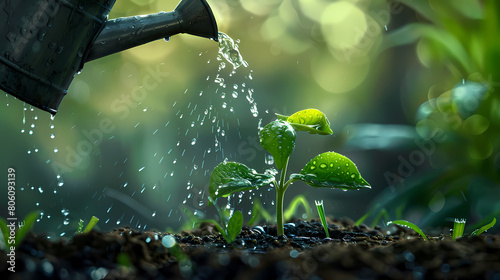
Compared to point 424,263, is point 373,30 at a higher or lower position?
higher

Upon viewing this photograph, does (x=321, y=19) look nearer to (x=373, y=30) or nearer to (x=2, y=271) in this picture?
(x=373, y=30)

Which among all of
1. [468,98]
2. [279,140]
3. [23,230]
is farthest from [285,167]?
[468,98]

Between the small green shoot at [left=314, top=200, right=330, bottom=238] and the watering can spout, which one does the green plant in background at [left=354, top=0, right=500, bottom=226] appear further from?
the watering can spout

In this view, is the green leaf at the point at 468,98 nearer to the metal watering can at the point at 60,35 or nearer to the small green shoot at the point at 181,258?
the metal watering can at the point at 60,35

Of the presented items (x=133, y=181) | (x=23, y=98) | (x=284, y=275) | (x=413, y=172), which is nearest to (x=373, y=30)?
(x=413, y=172)

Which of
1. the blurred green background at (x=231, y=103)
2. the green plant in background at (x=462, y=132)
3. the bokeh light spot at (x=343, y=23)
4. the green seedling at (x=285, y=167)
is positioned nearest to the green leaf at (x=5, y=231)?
the green seedling at (x=285, y=167)

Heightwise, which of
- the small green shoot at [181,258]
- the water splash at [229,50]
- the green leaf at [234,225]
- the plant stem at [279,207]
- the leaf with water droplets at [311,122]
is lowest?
the small green shoot at [181,258]

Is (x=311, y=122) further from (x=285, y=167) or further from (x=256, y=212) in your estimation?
(x=256, y=212)
